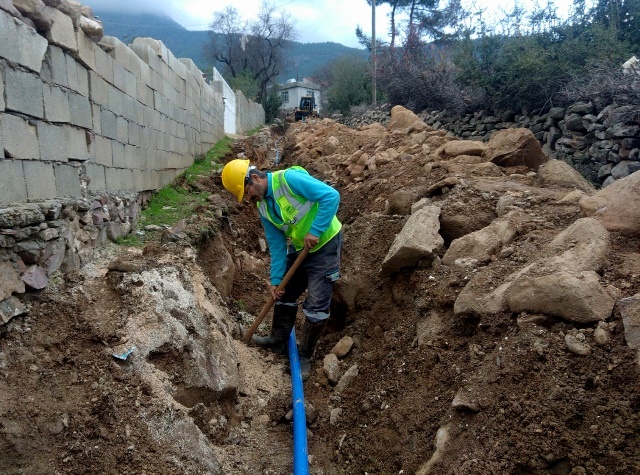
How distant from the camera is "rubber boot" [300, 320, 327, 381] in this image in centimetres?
400

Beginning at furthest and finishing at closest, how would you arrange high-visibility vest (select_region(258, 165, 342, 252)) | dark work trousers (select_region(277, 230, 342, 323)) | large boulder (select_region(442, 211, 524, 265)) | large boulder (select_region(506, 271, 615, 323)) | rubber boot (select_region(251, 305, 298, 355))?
1. rubber boot (select_region(251, 305, 298, 355))
2. dark work trousers (select_region(277, 230, 342, 323))
3. high-visibility vest (select_region(258, 165, 342, 252))
4. large boulder (select_region(442, 211, 524, 265))
5. large boulder (select_region(506, 271, 615, 323))

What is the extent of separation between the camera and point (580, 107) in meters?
8.30

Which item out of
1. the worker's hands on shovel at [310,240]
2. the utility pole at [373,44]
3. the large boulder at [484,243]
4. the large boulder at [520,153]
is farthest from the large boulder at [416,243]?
the utility pole at [373,44]

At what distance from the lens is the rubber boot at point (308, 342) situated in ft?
13.1

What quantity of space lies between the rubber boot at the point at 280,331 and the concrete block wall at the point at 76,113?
1845mm

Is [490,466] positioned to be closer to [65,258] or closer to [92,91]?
[65,258]

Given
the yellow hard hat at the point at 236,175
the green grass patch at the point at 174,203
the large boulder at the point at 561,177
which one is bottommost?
the green grass patch at the point at 174,203

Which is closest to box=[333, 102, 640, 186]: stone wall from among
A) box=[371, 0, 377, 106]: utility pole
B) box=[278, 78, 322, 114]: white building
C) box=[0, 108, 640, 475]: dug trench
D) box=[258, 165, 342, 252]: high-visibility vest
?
box=[0, 108, 640, 475]: dug trench

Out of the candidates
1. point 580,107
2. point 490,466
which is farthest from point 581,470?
point 580,107

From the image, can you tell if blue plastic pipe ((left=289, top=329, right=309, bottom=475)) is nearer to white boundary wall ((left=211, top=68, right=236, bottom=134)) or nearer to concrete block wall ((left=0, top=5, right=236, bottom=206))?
concrete block wall ((left=0, top=5, right=236, bottom=206))

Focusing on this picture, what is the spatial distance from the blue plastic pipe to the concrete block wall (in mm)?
2099

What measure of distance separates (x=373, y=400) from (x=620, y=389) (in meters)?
1.50

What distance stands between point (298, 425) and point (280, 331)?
126 cm

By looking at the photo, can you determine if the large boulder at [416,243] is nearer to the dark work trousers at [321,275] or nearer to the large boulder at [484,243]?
the large boulder at [484,243]
